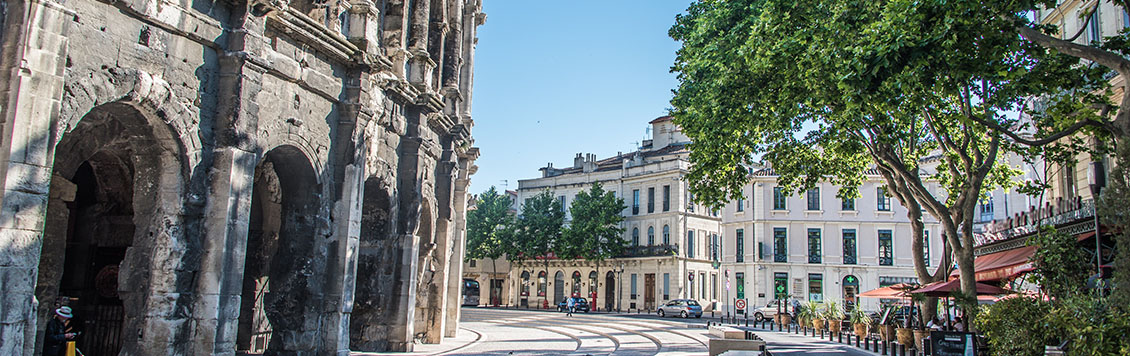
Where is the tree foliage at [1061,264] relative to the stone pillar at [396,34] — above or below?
below

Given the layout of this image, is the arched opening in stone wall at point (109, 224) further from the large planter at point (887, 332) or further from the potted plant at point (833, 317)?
the potted plant at point (833, 317)

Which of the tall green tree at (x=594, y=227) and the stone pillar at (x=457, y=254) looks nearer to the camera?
the stone pillar at (x=457, y=254)

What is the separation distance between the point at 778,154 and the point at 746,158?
5.54 ft

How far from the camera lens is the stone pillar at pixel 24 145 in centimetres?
897

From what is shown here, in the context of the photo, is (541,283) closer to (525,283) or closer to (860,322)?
(525,283)

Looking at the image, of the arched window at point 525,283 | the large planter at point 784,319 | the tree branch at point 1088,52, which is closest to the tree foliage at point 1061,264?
the tree branch at point 1088,52

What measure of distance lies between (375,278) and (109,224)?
5364 mm

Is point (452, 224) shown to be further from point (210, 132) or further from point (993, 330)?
point (993, 330)

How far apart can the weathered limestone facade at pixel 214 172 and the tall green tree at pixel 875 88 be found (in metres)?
6.91

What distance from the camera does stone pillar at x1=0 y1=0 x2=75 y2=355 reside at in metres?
8.97

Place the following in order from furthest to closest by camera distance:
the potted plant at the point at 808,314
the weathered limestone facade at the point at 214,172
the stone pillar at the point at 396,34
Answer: the potted plant at the point at 808,314 < the stone pillar at the point at 396,34 < the weathered limestone facade at the point at 214,172

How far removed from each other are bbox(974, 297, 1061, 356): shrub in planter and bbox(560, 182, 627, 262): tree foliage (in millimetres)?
40321

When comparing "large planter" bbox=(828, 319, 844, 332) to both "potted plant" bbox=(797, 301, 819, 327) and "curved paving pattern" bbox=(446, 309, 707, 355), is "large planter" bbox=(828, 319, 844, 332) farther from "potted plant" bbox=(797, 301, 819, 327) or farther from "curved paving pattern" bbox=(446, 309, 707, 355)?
"curved paving pattern" bbox=(446, 309, 707, 355)

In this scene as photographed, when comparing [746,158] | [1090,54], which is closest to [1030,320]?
[1090,54]
